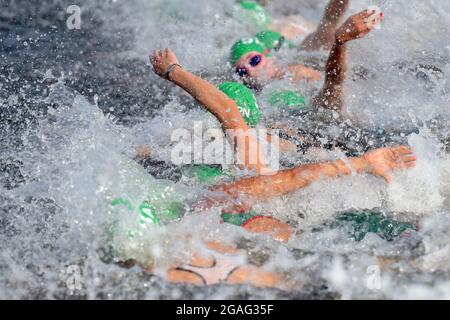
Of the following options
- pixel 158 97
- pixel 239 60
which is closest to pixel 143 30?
pixel 158 97

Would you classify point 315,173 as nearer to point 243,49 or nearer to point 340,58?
point 340,58

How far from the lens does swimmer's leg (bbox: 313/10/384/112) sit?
3.66 meters

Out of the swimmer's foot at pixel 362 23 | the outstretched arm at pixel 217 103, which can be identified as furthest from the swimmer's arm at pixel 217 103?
the swimmer's foot at pixel 362 23

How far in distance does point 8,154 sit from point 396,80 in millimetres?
3675

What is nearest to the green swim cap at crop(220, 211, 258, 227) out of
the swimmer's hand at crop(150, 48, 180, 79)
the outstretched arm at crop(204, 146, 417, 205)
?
the outstretched arm at crop(204, 146, 417, 205)

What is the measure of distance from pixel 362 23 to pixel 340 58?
0.60 meters

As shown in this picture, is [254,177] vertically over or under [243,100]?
under

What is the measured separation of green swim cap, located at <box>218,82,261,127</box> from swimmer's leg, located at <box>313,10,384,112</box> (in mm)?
684

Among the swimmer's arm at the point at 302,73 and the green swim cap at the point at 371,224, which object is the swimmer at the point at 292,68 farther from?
the green swim cap at the point at 371,224

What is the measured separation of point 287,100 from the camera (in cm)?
491

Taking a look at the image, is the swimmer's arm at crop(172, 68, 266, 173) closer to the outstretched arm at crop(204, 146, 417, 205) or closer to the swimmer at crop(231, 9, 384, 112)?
the outstretched arm at crop(204, 146, 417, 205)

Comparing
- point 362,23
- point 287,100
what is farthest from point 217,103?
point 287,100

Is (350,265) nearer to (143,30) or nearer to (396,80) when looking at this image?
(396,80)

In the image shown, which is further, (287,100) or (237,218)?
(287,100)
